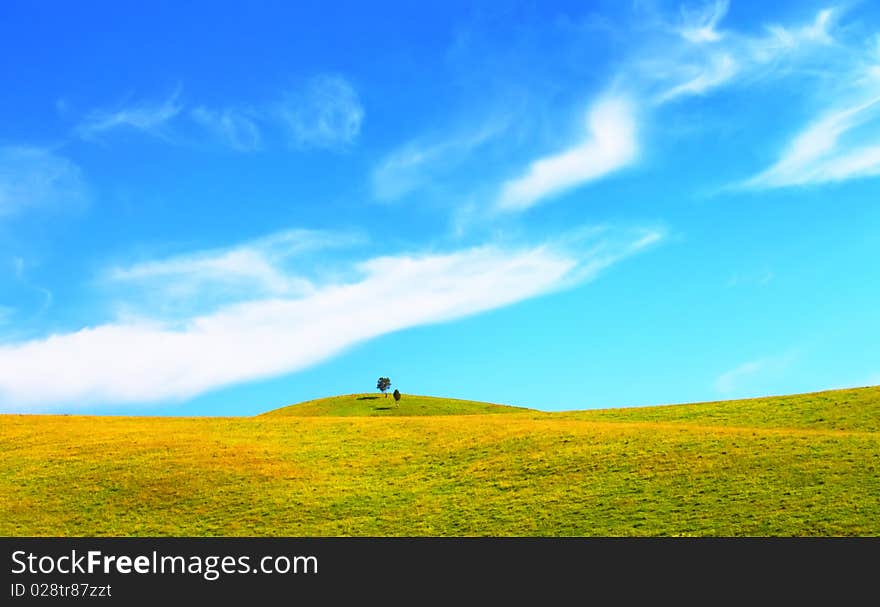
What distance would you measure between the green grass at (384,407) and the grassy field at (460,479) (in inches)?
1983

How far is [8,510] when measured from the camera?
4672 centimetres

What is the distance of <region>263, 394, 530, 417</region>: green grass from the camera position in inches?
4769

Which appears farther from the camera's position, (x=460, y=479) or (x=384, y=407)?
(x=384, y=407)

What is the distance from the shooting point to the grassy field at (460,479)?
40.0 m

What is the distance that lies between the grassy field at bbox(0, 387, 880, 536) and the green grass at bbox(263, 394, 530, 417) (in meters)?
50.4

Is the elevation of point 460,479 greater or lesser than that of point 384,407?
lesser

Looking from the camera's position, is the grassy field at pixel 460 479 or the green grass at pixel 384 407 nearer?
the grassy field at pixel 460 479

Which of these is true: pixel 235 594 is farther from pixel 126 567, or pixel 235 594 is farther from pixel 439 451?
pixel 439 451

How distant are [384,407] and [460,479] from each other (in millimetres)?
75973

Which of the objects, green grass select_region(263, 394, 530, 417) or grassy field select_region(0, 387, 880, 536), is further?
green grass select_region(263, 394, 530, 417)

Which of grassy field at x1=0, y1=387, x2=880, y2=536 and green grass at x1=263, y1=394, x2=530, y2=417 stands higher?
green grass at x1=263, y1=394, x2=530, y2=417

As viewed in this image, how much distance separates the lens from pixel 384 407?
125 meters

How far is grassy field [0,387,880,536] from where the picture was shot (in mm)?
39969

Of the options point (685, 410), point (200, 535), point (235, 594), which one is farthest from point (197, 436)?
point (685, 410)
